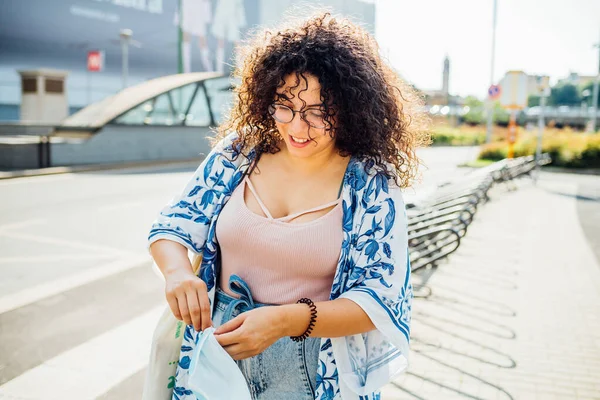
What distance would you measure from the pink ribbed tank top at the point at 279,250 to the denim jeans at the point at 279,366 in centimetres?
5

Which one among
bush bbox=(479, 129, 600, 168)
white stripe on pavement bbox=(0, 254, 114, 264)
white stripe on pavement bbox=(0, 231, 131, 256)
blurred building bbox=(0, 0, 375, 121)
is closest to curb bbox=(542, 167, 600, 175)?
bush bbox=(479, 129, 600, 168)

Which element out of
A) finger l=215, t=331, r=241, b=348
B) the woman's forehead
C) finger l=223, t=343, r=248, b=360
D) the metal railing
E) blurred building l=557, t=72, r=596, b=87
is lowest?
the metal railing

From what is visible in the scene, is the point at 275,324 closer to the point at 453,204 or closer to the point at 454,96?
the point at 453,204

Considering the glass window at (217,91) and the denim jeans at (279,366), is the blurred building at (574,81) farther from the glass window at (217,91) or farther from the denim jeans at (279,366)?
the denim jeans at (279,366)

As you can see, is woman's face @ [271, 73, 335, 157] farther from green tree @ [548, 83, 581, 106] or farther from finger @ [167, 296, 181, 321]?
green tree @ [548, 83, 581, 106]

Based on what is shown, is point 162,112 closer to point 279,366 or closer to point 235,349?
point 279,366

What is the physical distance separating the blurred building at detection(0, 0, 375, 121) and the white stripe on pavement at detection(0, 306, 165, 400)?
29483 millimetres

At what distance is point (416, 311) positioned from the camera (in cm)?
496

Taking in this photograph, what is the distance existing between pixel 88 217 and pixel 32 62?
114 ft

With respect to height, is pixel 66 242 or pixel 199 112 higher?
pixel 199 112

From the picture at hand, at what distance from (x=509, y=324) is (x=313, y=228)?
3.75 m

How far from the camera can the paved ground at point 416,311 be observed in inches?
143

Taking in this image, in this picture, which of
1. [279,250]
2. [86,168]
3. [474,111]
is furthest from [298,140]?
[474,111]

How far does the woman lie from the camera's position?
1.50 metres
